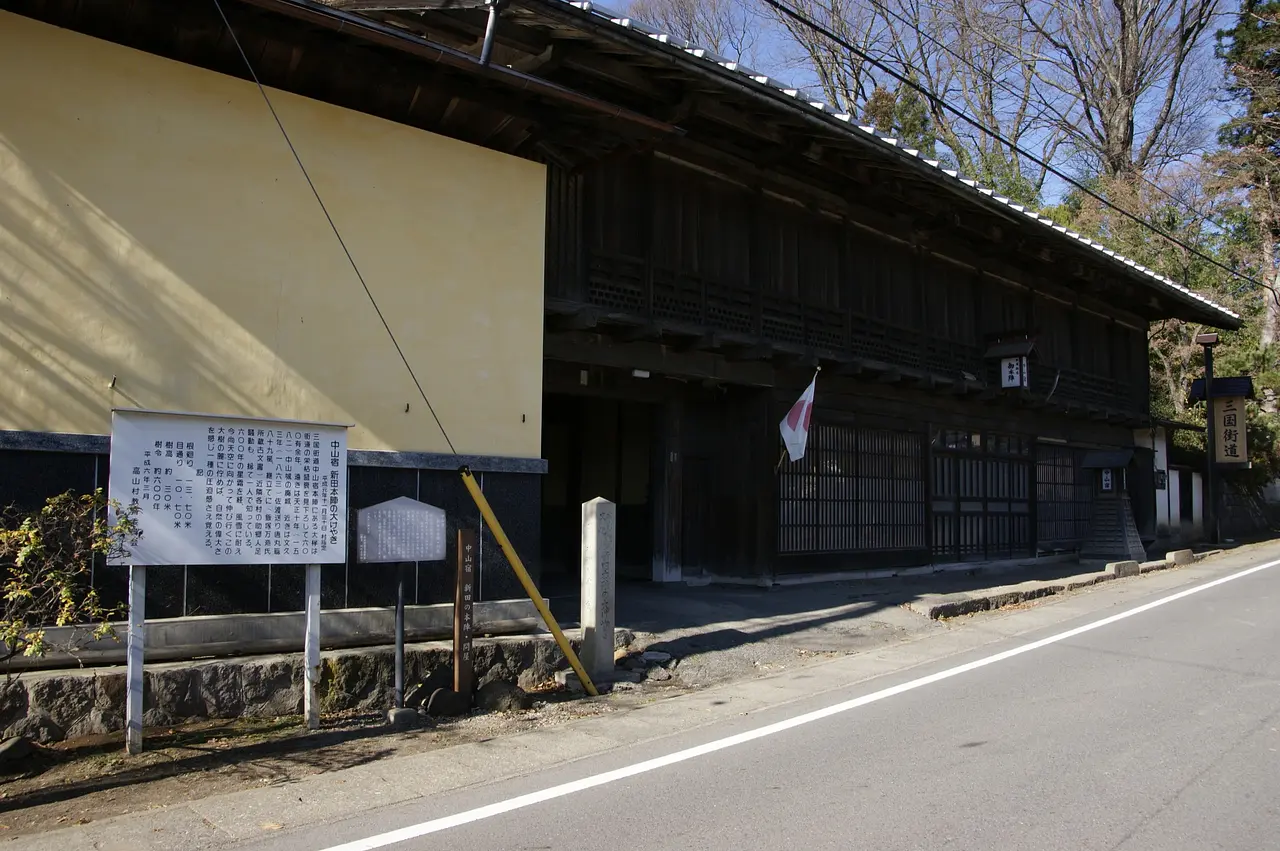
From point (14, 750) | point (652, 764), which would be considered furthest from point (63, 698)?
point (652, 764)

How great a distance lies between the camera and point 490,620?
28.8ft

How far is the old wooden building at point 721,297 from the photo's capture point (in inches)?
329

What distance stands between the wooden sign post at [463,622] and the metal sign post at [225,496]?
3.43 ft

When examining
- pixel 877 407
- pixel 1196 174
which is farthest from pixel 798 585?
pixel 1196 174

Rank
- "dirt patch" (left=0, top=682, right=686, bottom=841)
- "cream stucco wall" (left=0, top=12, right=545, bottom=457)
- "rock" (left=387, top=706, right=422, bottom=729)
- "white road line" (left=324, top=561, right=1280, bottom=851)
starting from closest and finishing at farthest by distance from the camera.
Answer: "white road line" (left=324, top=561, right=1280, bottom=851), "dirt patch" (left=0, top=682, right=686, bottom=841), "cream stucco wall" (left=0, top=12, right=545, bottom=457), "rock" (left=387, top=706, right=422, bottom=729)

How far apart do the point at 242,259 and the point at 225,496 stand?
7.21ft

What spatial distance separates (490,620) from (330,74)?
16.8 ft

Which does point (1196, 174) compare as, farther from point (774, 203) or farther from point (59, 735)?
point (59, 735)

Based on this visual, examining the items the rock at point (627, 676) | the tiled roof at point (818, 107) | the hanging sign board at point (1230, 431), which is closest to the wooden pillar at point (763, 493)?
the tiled roof at point (818, 107)

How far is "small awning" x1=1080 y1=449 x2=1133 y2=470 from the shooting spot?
65.8 feet

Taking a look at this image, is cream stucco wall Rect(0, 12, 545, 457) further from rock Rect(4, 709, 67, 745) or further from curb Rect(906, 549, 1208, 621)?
curb Rect(906, 549, 1208, 621)

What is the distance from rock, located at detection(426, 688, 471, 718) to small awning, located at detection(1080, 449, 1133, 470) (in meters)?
17.2

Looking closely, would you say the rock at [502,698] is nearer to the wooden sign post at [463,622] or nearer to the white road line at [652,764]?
the wooden sign post at [463,622]

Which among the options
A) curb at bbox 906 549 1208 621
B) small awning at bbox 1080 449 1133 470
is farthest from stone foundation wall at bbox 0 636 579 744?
small awning at bbox 1080 449 1133 470
